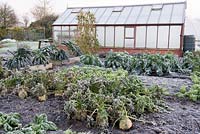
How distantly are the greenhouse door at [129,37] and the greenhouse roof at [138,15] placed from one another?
0.99ft

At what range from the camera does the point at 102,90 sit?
12.0ft

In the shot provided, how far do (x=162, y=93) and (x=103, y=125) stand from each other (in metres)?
1.63

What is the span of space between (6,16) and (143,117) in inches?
931

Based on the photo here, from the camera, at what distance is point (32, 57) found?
8.09 metres

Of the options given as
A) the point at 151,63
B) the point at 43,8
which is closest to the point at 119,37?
the point at 151,63

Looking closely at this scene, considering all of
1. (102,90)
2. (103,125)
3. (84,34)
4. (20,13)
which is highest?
(20,13)

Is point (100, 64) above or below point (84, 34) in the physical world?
below

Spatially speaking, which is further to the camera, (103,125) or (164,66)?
(164,66)

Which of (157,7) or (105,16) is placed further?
(105,16)

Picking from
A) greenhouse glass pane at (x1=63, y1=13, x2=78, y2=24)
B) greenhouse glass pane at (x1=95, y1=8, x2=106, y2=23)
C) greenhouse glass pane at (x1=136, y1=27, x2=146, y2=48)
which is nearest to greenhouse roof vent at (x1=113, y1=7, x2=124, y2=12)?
greenhouse glass pane at (x1=95, y1=8, x2=106, y2=23)

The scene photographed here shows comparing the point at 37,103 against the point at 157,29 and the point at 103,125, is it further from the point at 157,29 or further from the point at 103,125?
the point at 157,29

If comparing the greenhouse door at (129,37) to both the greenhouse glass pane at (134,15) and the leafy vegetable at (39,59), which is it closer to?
the greenhouse glass pane at (134,15)

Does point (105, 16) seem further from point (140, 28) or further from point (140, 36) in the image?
point (140, 36)

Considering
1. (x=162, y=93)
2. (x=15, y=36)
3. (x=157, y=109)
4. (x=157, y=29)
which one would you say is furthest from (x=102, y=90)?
(x=15, y=36)
